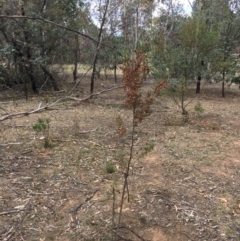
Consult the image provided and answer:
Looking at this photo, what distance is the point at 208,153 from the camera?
4.61 metres

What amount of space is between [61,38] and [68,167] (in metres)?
7.44

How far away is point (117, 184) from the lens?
3.50 metres

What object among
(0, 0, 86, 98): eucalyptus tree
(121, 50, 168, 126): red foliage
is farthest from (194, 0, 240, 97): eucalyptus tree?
(121, 50, 168, 126): red foliage

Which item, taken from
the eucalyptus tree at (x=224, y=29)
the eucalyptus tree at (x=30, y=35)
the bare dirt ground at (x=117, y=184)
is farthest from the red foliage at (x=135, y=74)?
the eucalyptus tree at (x=224, y=29)

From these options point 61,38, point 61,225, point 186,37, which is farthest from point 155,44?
point 61,225

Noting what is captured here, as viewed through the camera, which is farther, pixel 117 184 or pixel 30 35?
pixel 30 35

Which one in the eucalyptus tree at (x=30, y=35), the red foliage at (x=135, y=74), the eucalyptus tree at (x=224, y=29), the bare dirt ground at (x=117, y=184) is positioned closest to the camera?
the red foliage at (x=135, y=74)

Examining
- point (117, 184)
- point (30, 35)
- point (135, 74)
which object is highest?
point (30, 35)

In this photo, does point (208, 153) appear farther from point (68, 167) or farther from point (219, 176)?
point (68, 167)

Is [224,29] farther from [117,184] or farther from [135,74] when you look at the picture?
[135,74]

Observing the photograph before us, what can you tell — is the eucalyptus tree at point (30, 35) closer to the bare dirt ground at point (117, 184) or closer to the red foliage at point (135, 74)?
the bare dirt ground at point (117, 184)

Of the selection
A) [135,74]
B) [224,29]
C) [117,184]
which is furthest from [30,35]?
[135,74]

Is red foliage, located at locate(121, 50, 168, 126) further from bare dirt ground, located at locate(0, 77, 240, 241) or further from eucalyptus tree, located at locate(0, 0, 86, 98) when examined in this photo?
eucalyptus tree, located at locate(0, 0, 86, 98)

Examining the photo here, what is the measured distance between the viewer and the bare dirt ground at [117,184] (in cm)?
269
